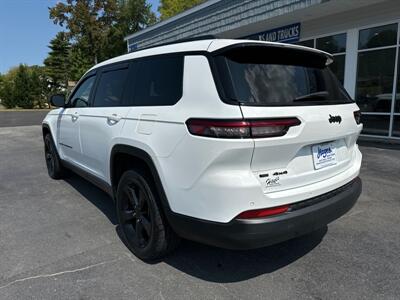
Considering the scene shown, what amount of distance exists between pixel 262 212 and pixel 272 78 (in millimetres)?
1001

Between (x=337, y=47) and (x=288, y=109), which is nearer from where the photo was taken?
(x=288, y=109)

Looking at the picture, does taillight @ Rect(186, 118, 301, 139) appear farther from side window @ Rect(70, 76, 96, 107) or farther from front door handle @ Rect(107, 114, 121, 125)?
side window @ Rect(70, 76, 96, 107)

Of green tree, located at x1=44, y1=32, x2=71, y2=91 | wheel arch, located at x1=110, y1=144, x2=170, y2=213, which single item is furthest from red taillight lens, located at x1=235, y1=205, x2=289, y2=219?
green tree, located at x1=44, y1=32, x2=71, y2=91

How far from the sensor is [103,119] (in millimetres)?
3480

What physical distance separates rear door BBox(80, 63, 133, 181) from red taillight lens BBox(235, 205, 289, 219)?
5.00 ft

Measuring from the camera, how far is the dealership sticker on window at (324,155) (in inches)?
99.6

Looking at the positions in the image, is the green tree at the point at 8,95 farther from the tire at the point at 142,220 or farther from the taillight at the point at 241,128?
the taillight at the point at 241,128

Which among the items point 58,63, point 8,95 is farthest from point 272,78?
point 58,63

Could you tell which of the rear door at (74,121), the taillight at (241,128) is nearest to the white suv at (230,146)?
the taillight at (241,128)

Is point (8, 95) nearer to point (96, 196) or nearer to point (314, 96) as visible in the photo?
point (96, 196)

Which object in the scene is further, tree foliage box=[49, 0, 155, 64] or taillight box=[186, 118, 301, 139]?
tree foliage box=[49, 0, 155, 64]

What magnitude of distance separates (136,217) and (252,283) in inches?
47.4

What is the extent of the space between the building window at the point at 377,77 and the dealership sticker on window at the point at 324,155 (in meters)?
6.95

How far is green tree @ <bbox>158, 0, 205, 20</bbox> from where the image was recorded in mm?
31406
